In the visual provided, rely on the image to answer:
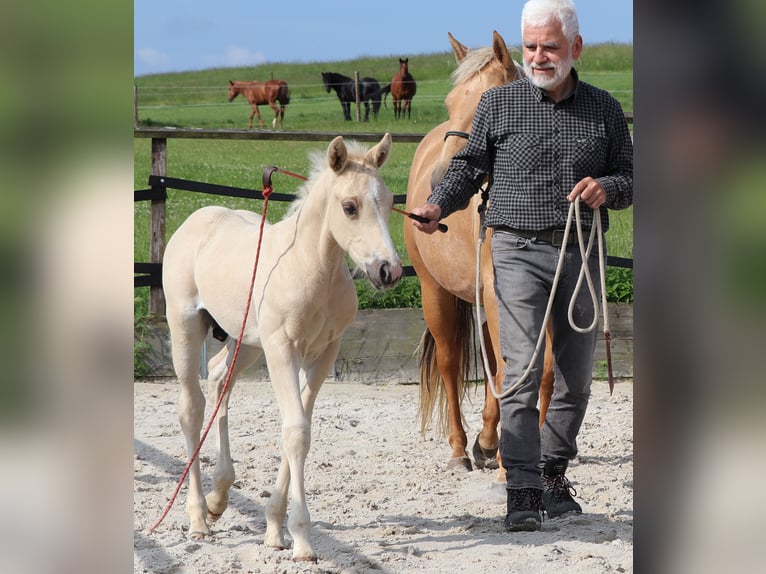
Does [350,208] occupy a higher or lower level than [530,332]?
higher

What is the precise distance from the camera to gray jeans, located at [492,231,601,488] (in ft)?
12.1

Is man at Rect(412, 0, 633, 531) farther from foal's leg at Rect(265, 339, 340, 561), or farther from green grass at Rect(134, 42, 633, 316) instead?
green grass at Rect(134, 42, 633, 316)

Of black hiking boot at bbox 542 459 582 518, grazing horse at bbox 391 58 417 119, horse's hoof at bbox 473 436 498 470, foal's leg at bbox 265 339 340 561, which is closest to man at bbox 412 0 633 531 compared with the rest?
black hiking boot at bbox 542 459 582 518

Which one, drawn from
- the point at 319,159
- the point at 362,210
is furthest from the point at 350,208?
the point at 319,159

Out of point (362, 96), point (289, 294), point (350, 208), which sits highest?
point (362, 96)

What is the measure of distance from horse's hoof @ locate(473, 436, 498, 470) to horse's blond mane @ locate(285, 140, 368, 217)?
2.00 meters

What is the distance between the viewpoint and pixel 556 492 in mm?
4094

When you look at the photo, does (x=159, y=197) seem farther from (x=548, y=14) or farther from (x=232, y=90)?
(x=232, y=90)

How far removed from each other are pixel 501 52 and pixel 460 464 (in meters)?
2.14

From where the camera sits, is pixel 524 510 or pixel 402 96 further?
pixel 402 96
